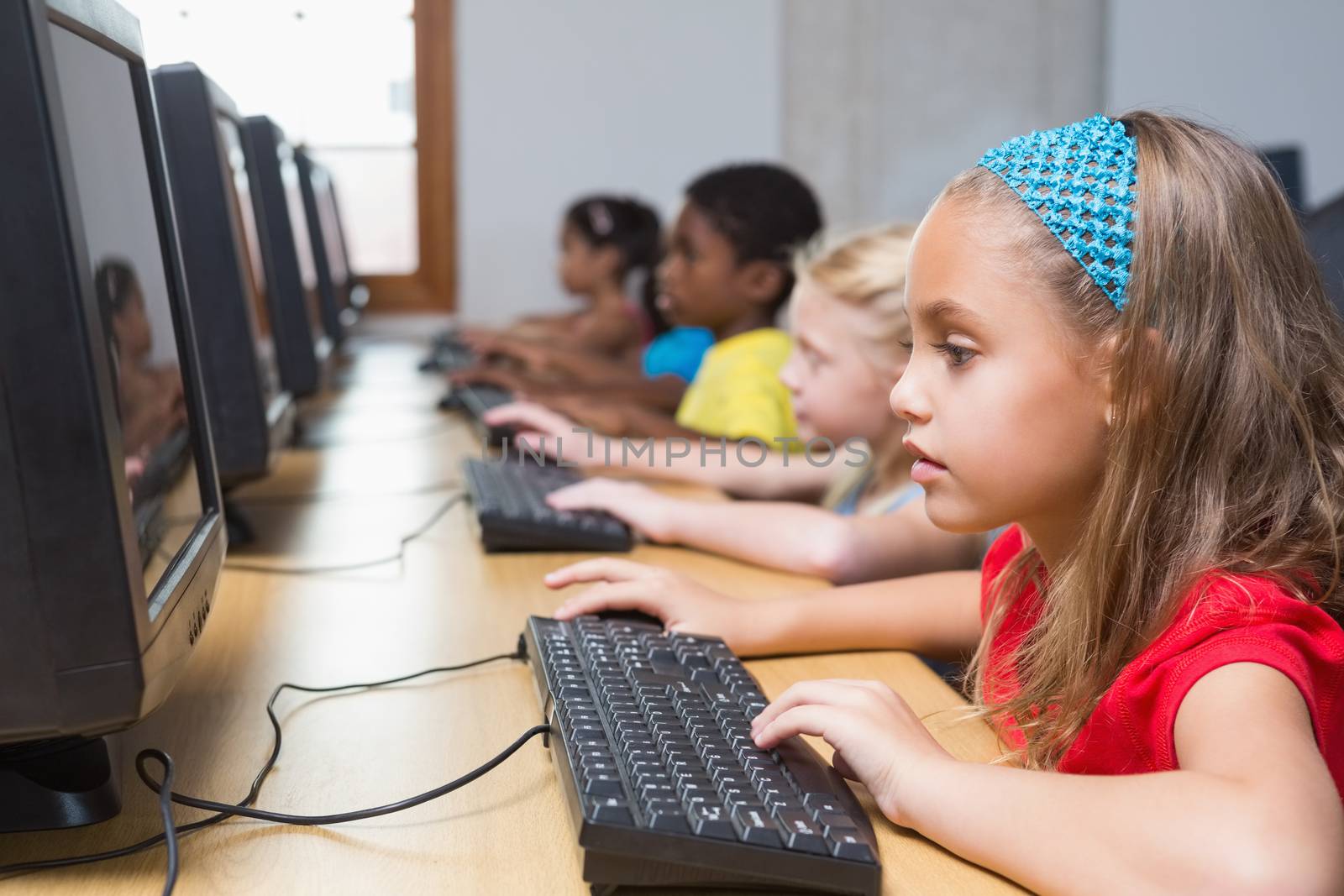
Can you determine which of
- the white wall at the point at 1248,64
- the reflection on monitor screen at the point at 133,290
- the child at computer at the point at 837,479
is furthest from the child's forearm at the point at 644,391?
the white wall at the point at 1248,64

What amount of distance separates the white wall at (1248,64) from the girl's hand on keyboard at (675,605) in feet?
10.9

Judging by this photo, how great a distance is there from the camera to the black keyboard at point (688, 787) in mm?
533

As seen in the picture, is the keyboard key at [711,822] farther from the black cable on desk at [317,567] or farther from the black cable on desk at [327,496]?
the black cable on desk at [327,496]

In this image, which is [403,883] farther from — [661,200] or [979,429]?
[661,200]

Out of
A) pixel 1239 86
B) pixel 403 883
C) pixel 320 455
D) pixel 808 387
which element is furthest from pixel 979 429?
pixel 1239 86

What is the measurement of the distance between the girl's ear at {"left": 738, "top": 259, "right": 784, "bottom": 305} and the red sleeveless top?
1.70 metres

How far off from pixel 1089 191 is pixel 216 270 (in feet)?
2.51

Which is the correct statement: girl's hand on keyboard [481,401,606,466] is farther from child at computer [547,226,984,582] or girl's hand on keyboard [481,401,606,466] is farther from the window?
the window

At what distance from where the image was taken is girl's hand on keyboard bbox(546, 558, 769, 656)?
2.87 ft

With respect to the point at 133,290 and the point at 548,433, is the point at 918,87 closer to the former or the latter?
the point at 548,433

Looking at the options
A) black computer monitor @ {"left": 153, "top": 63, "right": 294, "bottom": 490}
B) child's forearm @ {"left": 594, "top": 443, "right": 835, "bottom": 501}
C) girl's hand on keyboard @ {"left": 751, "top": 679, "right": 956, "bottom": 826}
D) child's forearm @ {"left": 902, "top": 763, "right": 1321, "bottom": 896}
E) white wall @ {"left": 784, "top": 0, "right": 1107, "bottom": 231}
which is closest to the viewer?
child's forearm @ {"left": 902, "top": 763, "right": 1321, "bottom": 896}

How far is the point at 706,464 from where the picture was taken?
1572mm

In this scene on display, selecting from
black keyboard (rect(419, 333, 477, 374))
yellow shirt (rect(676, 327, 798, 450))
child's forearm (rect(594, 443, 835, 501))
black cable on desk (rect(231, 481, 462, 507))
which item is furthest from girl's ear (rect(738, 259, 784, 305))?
black cable on desk (rect(231, 481, 462, 507))

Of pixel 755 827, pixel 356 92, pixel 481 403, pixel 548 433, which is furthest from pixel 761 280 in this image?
pixel 356 92
